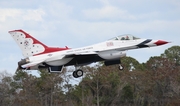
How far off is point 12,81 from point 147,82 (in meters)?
19.9

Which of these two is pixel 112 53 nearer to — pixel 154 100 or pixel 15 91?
pixel 154 100

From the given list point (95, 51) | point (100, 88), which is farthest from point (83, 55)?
point (100, 88)

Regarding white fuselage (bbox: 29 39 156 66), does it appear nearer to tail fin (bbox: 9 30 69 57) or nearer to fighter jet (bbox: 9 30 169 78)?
fighter jet (bbox: 9 30 169 78)

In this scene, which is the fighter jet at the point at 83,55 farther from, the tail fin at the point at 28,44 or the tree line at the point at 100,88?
the tree line at the point at 100,88

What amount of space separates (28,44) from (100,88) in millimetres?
31873

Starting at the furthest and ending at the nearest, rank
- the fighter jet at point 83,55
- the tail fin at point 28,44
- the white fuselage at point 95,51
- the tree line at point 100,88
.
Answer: the tree line at point 100,88
the tail fin at point 28,44
the white fuselage at point 95,51
the fighter jet at point 83,55

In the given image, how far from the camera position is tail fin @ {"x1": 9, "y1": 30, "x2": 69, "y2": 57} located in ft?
182

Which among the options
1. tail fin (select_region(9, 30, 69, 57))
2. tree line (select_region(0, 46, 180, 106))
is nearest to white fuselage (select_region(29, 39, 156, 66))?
tail fin (select_region(9, 30, 69, 57))

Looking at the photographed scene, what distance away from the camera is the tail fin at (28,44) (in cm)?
5544

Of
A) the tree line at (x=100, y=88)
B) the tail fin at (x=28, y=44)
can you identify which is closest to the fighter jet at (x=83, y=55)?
the tail fin at (x=28, y=44)

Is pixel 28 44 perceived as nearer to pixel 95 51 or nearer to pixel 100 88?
pixel 95 51

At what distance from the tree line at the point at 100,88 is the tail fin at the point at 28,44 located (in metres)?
27.0

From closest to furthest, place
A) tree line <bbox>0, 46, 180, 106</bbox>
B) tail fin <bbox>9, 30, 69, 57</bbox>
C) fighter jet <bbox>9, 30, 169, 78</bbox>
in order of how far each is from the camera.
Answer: fighter jet <bbox>9, 30, 169, 78</bbox>
tail fin <bbox>9, 30, 69, 57</bbox>
tree line <bbox>0, 46, 180, 106</bbox>

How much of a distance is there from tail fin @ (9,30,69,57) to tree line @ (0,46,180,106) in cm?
2697
